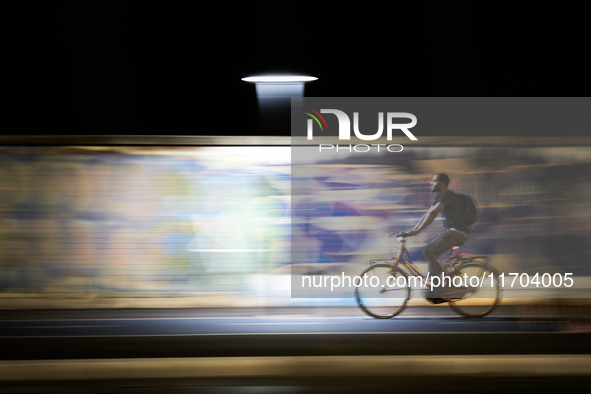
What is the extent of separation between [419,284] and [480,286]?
0.69 metres

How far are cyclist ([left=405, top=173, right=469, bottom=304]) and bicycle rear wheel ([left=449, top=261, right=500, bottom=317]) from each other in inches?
9.6

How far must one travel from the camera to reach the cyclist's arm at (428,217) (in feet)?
26.5

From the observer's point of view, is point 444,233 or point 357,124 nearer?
point 444,233

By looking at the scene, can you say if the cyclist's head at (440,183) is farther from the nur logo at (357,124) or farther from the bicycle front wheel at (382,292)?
the bicycle front wheel at (382,292)

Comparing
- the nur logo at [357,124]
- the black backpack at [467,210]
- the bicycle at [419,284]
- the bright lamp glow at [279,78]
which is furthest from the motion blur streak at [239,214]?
the bright lamp glow at [279,78]

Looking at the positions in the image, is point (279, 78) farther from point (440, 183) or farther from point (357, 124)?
point (440, 183)

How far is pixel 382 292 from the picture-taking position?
26.7ft

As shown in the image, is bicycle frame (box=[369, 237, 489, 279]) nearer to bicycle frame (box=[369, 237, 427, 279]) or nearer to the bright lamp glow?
bicycle frame (box=[369, 237, 427, 279])

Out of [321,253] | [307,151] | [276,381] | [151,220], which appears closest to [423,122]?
[307,151]

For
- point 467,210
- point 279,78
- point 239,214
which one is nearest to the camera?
point 467,210

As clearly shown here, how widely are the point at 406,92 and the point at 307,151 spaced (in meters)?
6.91

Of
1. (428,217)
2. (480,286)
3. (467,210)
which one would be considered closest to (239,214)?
(428,217)

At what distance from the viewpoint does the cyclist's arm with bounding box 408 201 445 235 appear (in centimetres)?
806

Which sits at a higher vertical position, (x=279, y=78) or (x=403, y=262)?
(x=279, y=78)
